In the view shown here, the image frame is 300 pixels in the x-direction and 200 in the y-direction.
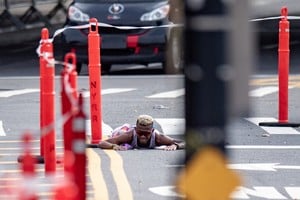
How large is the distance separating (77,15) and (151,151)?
8.57 m

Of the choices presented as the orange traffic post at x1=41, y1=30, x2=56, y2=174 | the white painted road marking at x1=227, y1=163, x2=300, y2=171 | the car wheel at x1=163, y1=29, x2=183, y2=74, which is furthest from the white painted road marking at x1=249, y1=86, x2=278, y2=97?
the orange traffic post at x1=41, y1=30, x2=56, y2=174

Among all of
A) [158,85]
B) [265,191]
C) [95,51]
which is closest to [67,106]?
[265,191]

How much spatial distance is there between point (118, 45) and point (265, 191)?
10468 millimetres

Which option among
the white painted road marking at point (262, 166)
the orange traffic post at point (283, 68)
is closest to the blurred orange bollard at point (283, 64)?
the orange traffic post at point (283, 68)

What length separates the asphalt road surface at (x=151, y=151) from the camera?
9.26 metres

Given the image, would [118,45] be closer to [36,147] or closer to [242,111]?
[36,147]

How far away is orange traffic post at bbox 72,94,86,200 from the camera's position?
4.80m

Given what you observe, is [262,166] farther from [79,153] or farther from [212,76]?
[212,76]

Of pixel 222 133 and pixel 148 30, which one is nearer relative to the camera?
pixel 222 133

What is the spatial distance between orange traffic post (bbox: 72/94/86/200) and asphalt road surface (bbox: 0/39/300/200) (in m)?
0.47

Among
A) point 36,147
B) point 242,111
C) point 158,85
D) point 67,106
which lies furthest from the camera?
point 158,85

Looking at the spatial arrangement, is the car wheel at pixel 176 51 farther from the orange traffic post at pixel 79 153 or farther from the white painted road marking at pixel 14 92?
the white painted road marking at pixel 14 92

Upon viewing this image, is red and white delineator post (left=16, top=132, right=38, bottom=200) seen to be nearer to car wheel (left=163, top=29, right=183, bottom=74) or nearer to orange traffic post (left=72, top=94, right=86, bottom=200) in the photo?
orange traffic post (left=72, top=94, right=86, bottom=200)

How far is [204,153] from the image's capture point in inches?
123
